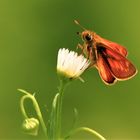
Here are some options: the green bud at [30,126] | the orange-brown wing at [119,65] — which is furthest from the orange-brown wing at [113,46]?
the green bud at [30,126]

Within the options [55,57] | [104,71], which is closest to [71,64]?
[104,71]

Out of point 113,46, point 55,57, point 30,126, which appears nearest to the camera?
point 30,126

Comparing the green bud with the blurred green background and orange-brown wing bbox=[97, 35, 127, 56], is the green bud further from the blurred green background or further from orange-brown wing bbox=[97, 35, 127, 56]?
the blurred green background

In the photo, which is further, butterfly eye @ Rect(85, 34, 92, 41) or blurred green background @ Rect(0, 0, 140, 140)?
blurred green background @ Rect(0, 0, 140, 140)

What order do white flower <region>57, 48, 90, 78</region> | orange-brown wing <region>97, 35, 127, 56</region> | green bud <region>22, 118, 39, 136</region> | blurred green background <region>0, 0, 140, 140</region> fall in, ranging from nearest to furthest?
green bud <region>22, 118, 39, 136</region>, white flower <region>57, 48, 90, 78</region>, orange-brown wing <region>97, 35, 127, 56</region>, blurred green background <region>0, 0, 140, 140</region>

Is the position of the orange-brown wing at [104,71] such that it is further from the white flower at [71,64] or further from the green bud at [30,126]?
the green bud at [30,126]

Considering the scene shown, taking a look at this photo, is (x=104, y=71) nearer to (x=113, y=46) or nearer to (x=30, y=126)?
(x=113, y=46)

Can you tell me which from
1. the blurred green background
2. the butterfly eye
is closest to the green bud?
the butterfly eye
